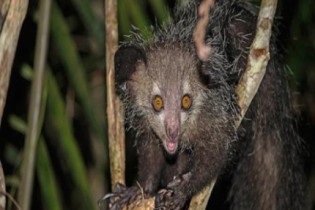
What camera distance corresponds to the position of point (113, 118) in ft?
10.3

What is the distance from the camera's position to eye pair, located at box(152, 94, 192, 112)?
3324mm

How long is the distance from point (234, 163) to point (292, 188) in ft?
1.16

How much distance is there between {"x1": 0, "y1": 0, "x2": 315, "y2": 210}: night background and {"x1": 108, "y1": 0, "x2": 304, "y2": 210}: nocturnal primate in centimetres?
18

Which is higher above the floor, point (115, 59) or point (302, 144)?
point (115, 59)

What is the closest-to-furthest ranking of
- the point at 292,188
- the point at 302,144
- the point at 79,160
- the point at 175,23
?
1. the point at 79,160
2. the point at 175,23
3. the point at 292,188
4. the point at 302,144

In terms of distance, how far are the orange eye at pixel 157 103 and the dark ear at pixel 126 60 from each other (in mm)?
197

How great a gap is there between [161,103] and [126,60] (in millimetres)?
271

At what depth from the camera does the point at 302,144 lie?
4.47 metres

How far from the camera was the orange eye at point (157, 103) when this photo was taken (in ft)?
10.9

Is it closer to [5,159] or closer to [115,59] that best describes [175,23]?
[115,59]

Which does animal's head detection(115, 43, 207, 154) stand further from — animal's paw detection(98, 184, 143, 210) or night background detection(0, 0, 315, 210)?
animal's paw detection(98, 184, 143, 210)

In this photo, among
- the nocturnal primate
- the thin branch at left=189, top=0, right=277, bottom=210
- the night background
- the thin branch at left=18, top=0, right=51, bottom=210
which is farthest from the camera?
the nocturnal primate

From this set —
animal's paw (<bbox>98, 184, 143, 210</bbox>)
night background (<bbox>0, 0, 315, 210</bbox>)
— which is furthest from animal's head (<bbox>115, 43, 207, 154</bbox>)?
animal's paw (<bbox>98, 184, 143, 210</bbox>)

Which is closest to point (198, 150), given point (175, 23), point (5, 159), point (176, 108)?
point (176, 108)
